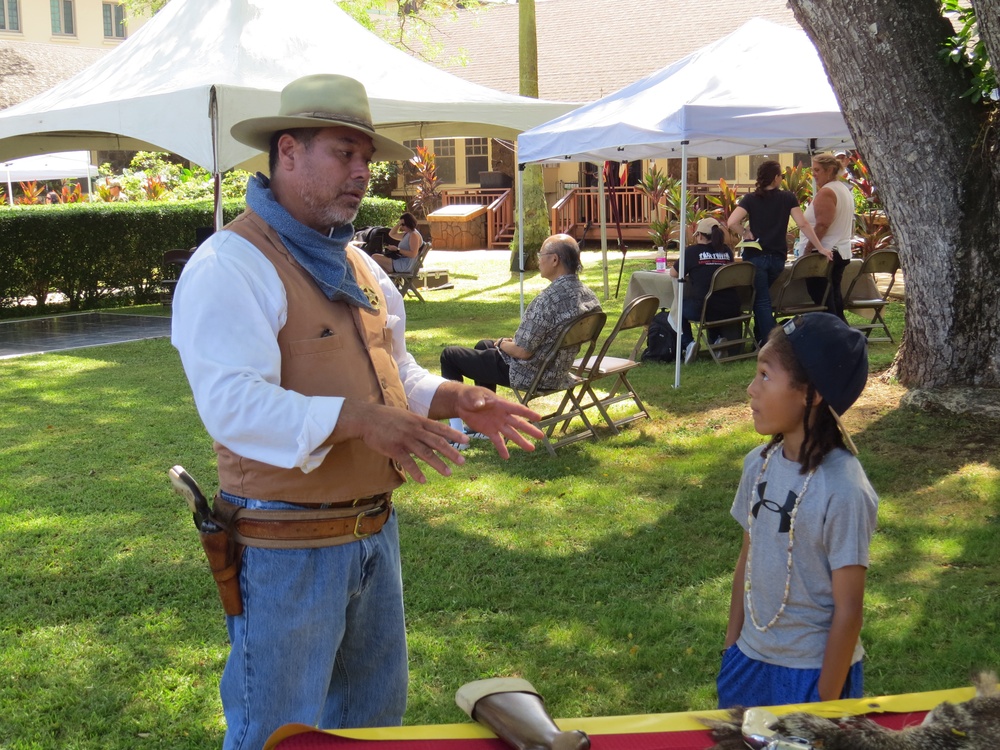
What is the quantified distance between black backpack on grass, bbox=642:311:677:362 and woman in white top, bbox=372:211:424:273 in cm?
573

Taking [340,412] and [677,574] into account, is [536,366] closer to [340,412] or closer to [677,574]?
[677,574]

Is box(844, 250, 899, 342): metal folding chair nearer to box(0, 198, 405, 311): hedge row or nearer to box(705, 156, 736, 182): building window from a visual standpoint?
box(0, 198, 405, 311): hedge row

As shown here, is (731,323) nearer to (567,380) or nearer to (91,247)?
(567,380)

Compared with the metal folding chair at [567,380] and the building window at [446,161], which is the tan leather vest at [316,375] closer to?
the metal folding chair at [567,380]

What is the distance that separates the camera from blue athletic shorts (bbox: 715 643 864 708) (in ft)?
8.78

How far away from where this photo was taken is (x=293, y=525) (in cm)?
242

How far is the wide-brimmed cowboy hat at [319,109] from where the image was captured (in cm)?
246

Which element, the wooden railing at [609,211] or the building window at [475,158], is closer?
the wooden railing at [609,211]

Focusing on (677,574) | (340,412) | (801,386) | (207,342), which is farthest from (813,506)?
(677,574)

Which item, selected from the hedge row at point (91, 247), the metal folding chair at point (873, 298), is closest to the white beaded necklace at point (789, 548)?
the metal folding chair at point (873, 298)

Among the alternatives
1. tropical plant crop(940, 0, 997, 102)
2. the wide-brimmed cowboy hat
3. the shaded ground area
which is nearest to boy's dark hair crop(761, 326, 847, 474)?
the wide-brimmed cowboy hat

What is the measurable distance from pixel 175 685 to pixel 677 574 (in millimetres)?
2386

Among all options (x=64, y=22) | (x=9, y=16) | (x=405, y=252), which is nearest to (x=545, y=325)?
(x=405, y=252)

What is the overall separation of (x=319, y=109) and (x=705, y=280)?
8.17 meters
